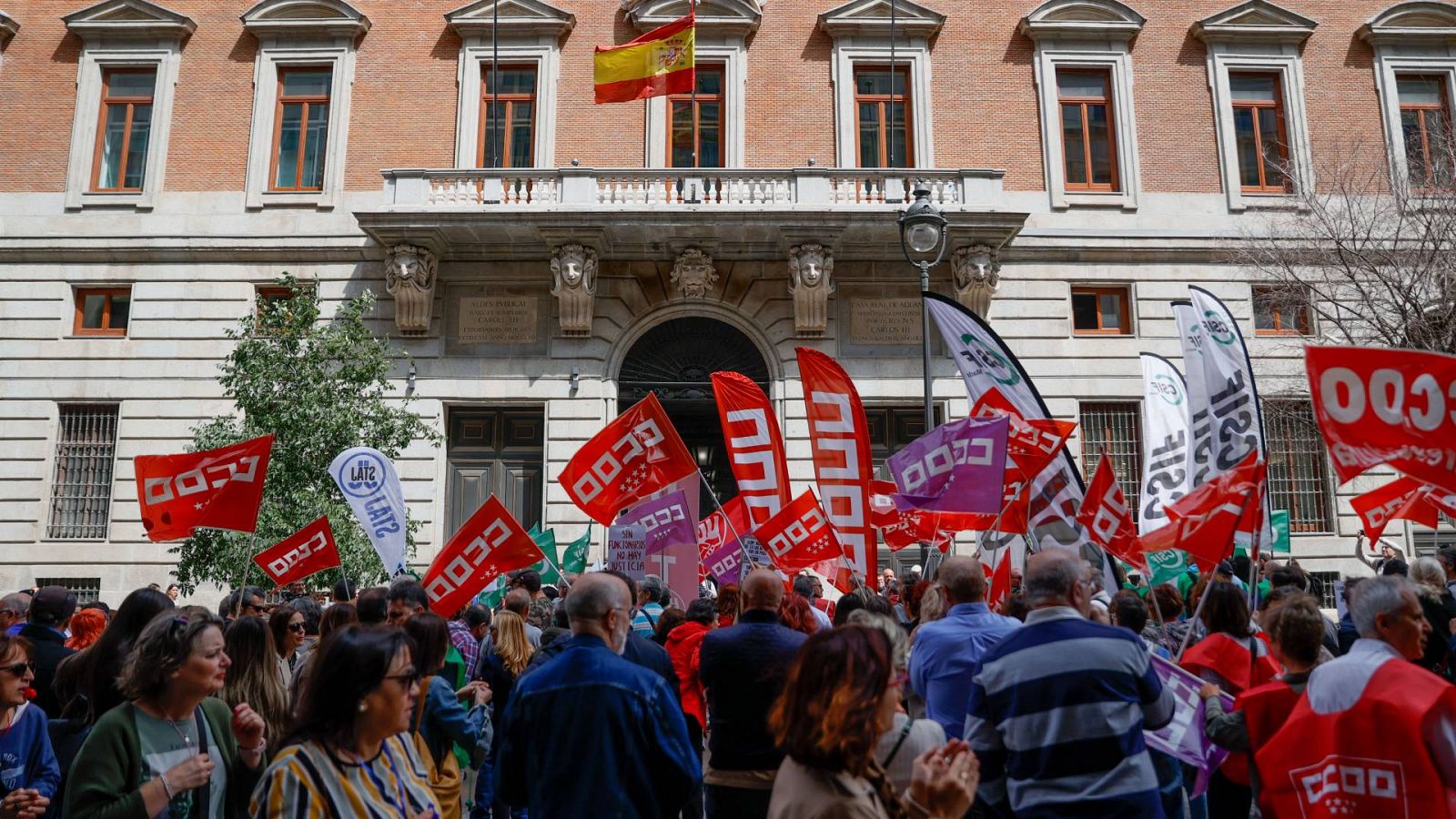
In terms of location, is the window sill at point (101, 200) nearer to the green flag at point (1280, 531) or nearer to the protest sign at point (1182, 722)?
the green flag at point (1280, 531)

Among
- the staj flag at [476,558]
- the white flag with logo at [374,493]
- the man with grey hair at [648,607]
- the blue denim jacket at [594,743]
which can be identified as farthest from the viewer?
the white flag with logo at [374,493]

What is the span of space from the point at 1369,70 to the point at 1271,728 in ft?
73.5

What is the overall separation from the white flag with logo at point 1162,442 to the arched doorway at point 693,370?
883 centimetres

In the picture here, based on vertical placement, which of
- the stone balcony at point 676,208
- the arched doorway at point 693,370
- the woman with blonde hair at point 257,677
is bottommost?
the woman with blonde hair at point 257,677

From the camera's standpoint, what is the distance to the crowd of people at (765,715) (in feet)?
9.56

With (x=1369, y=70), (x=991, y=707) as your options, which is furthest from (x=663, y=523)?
(x=1369, y=70)

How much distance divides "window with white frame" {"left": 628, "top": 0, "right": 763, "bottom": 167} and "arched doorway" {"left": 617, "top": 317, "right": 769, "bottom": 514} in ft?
11.7

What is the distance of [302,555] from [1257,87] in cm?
2112

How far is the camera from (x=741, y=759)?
16.2 ft

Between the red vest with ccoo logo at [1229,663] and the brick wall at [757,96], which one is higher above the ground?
the brick wall at [757,96]

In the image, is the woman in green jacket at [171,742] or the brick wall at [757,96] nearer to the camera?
the woman in green jacket at [171,742]

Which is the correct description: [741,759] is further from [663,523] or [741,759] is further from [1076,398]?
[1076,398]

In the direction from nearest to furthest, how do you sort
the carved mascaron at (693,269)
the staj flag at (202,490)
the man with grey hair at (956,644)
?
the man with grey hair at (956,644) < the staj flag at (202,490) < the carved mascaron at (693,269)

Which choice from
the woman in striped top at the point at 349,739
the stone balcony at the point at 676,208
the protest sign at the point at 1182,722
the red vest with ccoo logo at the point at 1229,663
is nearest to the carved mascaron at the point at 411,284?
the stone balcony at the point at 676,208
